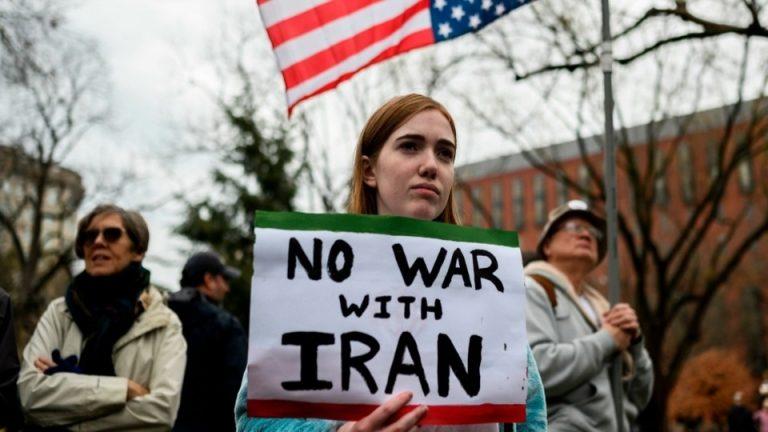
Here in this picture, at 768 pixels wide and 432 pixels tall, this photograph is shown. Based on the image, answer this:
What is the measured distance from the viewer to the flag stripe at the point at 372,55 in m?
4.47

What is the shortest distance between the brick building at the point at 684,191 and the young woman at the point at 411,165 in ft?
1.64

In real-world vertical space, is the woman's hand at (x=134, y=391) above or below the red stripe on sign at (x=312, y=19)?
below

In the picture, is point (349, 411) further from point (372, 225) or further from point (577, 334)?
point (577, 334)

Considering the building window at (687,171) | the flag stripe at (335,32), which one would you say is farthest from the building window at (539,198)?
the flag stripe at (335,32)

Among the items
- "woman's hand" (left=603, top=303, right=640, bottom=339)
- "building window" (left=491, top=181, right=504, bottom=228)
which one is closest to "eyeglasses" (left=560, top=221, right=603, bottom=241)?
"woman's hand" (left=603, top=303, right=640, bottom=339)

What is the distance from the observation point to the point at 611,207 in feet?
13.2

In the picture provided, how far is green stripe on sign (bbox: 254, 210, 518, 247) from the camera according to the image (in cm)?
171

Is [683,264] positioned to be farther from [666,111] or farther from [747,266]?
[747,266]

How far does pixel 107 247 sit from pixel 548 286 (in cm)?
211

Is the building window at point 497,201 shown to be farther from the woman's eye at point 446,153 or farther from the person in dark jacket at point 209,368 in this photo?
the woman's eye at point 446,153

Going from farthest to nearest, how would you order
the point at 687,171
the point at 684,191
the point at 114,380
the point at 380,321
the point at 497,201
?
the point at 497,201, the point at 684,191, the point at 687,171, the point at 114,380, the point at 380,321

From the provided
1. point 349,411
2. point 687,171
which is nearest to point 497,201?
point 687,171

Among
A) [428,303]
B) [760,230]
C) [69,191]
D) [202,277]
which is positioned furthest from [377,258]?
[69,191]

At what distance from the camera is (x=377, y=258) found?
1746 millimetres
